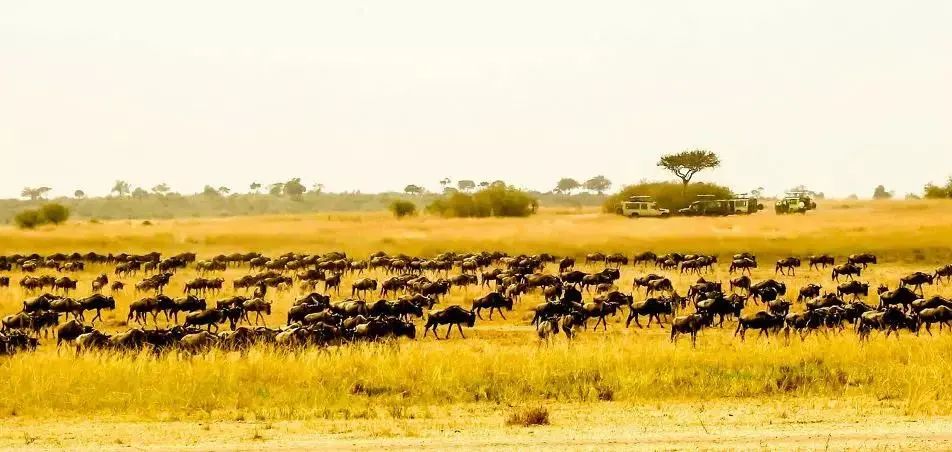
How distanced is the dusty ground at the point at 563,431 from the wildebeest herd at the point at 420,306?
19.6 feet

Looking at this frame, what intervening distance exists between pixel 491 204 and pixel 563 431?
87364 mm

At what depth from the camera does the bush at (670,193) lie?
3752 inches

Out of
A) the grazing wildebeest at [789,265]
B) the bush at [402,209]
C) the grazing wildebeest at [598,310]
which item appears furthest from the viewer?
the bush at [402,209]

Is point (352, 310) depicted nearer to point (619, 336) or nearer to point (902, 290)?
point (619, 336)

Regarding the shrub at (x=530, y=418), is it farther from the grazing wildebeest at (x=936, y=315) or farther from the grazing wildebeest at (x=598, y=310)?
the grazing wildebeest at (x=936, y=315)

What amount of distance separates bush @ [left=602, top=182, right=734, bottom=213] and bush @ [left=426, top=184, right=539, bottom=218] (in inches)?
354

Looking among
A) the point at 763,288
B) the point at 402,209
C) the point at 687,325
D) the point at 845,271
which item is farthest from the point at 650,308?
the point at 402,209

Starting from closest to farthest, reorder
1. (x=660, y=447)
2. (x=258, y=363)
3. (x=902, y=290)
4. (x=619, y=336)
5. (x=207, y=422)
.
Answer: (x=660, y=447) < (x=207, y=422) < (x=258, y=363) < (x=619, y=336) < (x=902, y=290)

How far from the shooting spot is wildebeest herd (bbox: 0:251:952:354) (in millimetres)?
20000

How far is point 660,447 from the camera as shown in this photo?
36.8 ft

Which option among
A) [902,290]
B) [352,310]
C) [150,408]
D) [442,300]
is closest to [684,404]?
[150,408]

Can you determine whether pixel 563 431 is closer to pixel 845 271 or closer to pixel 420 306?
pixel 420 306

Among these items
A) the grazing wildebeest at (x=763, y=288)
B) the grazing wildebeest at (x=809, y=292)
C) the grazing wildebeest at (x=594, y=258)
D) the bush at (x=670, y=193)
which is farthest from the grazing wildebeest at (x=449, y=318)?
the bush at (x=670, y=193)

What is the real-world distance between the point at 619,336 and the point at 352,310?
21.3ft
